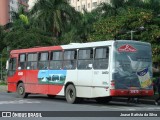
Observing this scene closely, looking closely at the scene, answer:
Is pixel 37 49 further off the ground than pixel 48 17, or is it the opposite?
pixel 48 17

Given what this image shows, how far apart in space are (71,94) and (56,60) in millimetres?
2343

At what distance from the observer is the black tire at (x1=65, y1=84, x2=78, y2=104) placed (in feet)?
73.1

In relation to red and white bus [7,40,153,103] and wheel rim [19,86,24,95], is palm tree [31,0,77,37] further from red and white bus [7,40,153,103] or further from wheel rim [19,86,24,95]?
red and white bus [7,40,153,103]

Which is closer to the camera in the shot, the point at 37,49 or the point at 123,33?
the point at 37,49

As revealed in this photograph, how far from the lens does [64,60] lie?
2347 centimetres

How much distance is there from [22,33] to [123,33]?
13603 mm

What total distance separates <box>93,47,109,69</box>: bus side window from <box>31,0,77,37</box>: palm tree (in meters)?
25.9

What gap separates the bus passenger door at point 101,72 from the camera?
67.8 feet

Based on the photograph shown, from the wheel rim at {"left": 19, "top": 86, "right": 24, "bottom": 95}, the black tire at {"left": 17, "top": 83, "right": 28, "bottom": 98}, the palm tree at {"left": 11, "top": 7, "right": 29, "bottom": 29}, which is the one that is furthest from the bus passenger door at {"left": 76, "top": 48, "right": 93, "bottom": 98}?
the palm tree at {"left": 11, "top": 7, "right": 29, "bottom": 29}

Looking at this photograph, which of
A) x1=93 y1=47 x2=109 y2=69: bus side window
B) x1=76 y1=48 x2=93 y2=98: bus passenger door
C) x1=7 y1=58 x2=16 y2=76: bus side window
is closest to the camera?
x1=93 y1=47 x2=109 y2=69: bus side window

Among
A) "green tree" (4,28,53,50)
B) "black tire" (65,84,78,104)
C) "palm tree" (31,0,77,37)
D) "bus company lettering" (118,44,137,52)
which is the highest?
"palm tree" (31,0,77,37)

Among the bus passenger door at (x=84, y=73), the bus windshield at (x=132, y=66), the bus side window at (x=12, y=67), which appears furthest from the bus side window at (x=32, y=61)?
the bus windshield at (x=132, y=66)

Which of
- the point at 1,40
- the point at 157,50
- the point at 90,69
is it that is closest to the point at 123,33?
the point at 157,50

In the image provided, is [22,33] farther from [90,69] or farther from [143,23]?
[90,69]
